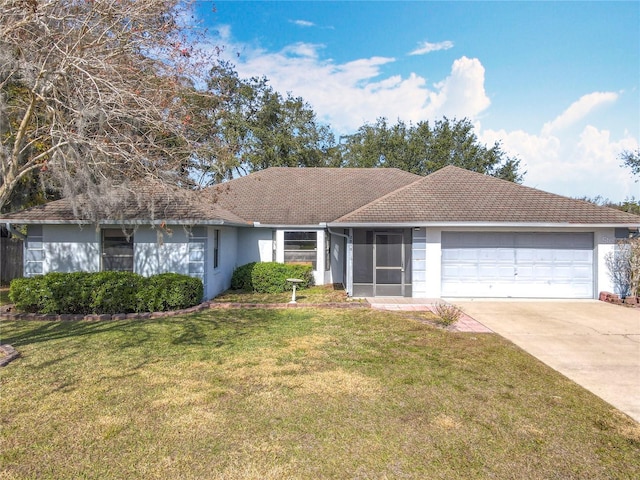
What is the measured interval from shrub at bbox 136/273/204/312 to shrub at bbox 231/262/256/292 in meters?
3.69

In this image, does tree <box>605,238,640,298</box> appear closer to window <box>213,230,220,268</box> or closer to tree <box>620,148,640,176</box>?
window <box>213,230,220,268</box>

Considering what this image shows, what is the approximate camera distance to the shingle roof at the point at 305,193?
50.9 ft

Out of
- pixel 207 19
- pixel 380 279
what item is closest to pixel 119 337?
pixel 207 19

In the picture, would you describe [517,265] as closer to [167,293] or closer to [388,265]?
[388,265]

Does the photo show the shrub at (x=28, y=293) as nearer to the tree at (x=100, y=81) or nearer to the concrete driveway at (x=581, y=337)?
the tree at (x=100, y=81)

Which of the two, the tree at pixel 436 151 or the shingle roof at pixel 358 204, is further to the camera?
the tree at pixel 436 151

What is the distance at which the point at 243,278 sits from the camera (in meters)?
13.9

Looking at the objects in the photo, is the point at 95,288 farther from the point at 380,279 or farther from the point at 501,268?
the point at 501,268

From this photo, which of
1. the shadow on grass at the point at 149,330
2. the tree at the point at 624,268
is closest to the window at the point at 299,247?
the shadow on grass at the point at 149,330

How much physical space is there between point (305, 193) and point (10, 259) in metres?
13.0

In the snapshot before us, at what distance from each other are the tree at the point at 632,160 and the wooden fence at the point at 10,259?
114 ft

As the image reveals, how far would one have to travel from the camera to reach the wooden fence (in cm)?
1537

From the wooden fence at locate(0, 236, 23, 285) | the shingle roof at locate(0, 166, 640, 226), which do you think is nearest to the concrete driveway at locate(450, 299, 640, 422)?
the shingle roof at locate(0, 166, 640, 226)

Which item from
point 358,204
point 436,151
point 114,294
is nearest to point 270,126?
point 436,151
